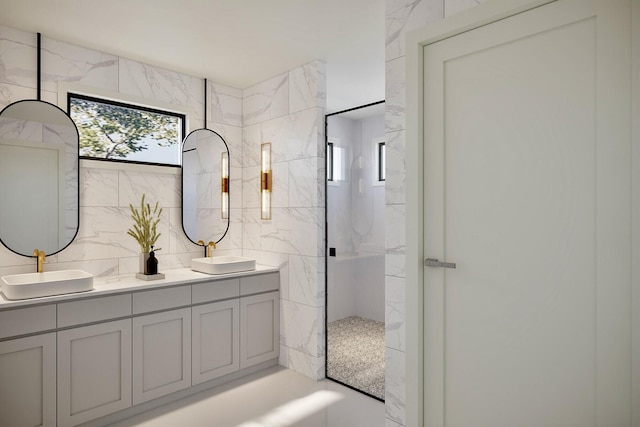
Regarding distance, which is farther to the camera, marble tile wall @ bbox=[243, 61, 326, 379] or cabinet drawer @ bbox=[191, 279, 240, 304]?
marble tile wall @ bbox=[243, 61, 326, 379]

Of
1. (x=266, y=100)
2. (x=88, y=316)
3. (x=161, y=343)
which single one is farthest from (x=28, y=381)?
(x=266, y=100)

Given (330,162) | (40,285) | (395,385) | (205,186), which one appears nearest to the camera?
(395,385)

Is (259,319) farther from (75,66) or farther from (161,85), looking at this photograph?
(75,66)

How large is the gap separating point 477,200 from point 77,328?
8.02ft

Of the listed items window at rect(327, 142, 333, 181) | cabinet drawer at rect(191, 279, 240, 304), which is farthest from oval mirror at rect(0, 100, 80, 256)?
window at rect(327, 142, 333, 181)

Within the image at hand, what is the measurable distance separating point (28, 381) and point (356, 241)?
2.27 metres

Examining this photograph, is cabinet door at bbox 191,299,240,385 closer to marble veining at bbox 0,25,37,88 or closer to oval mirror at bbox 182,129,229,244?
oval mirror at bbox 182,129,229,244

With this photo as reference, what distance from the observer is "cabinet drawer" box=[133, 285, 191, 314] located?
2.62 metres

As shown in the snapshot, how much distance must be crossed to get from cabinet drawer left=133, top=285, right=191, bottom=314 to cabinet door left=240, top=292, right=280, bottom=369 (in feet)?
1.67

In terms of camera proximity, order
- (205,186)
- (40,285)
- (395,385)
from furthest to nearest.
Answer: (205,186) < (40,285) < (395,385)

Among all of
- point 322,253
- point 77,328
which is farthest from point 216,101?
point 77,328

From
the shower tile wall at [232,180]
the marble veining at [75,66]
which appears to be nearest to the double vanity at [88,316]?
the shower tile wall at [232,180]

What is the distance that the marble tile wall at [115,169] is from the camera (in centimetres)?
264

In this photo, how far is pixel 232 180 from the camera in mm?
3799
